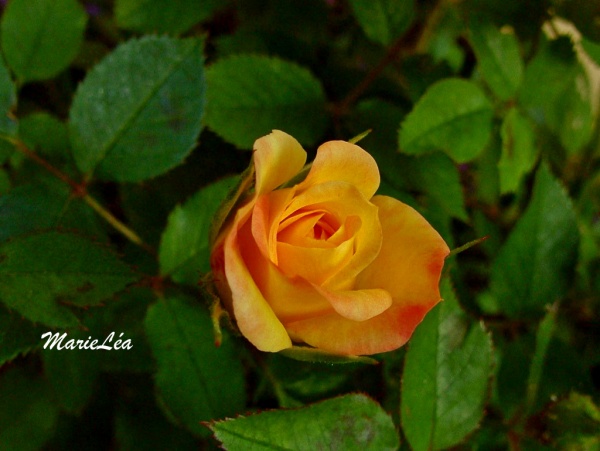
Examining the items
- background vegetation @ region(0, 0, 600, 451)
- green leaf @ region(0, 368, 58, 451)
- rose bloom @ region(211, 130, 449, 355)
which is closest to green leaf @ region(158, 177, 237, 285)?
background vegetation @ region(0, 0, 600, 451)

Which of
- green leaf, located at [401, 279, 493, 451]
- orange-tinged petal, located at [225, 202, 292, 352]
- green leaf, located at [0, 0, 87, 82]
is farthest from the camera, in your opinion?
green leaf, located at [0, 0, 87, 82]

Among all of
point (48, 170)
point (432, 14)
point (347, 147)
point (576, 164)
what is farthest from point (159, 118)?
point (576, 164)

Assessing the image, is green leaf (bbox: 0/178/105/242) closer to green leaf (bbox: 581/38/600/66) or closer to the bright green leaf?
the bright green leaf

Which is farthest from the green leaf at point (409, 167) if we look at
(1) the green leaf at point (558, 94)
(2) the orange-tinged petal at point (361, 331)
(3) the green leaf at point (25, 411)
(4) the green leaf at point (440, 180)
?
(3) the green leaf at point (25, 411)

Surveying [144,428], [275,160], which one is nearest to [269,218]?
[275,160]

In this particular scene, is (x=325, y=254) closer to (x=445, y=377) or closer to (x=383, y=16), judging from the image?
(x=445, y=377)

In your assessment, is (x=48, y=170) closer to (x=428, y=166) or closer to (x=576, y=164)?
(x=428, y=166)
